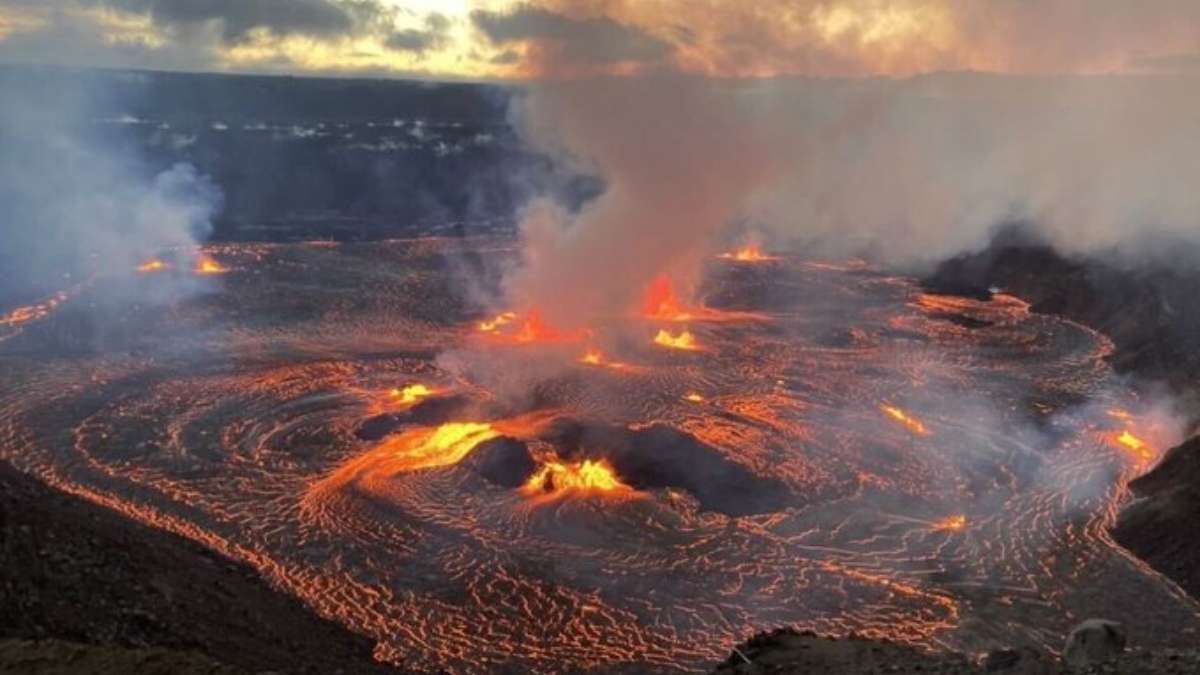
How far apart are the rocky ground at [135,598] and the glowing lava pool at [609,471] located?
2.28 metres

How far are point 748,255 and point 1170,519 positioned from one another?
66.8 metres

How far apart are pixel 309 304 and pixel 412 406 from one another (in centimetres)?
2603

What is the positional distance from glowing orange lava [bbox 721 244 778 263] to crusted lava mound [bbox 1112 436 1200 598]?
5949 centimetres

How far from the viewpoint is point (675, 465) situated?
122 ft

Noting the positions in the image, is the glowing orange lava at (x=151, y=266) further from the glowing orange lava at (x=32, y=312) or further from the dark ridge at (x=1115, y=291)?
the dark ridge at (x=1115, y=291)

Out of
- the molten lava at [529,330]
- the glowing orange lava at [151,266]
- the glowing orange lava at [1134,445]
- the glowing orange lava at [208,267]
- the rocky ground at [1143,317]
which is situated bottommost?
the glowing orange lava at [151,266]

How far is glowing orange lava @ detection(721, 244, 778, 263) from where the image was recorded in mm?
94812

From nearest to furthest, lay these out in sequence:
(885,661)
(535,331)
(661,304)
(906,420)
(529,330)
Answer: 1. (885,661)
2. (906,420)
3. (535,331)
4. (529,330)
5. (661,304)

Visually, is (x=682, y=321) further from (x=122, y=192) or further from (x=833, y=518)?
(x=122, y=192)

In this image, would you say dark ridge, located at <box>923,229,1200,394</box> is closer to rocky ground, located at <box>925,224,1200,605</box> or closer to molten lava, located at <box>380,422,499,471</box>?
rocky ground, located at <box>925,224,1200,605</box>

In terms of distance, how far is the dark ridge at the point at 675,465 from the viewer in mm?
34906

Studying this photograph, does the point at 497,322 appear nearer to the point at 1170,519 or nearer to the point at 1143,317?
the point at 1170,519

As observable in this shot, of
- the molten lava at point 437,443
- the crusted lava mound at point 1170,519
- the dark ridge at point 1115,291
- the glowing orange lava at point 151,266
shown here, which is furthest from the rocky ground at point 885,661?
the glowing orange lava at point 151,266

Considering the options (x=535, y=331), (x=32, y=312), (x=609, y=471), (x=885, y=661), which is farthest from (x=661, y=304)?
(x=885, y=661)
